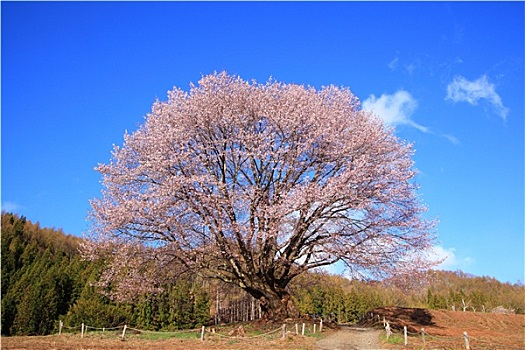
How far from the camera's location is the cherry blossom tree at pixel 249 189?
19781 millimetres

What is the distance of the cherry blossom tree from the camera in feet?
64.9

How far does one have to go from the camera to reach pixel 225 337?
19656mm

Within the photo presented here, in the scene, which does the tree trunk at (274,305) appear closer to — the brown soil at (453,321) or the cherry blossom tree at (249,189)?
the cherry blossom tree at (249,189)

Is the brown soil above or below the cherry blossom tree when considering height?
below

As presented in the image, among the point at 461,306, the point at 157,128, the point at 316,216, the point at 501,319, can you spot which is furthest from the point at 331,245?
the point at 461,306

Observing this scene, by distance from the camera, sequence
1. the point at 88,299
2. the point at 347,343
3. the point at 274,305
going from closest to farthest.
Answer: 1. the point at 347,343
2. the point at 274,305
3. the point at 88,299

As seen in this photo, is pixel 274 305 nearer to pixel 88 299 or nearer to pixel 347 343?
pixel 347 343

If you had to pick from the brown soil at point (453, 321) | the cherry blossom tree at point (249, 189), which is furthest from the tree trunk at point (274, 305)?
the brown soil at point (453, 321)

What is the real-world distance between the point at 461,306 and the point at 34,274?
58.8 meters

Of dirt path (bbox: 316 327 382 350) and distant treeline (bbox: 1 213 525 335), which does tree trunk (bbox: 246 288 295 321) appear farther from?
dirt path (bbox: 316 327 382 350)

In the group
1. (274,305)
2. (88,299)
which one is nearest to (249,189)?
(274,305)

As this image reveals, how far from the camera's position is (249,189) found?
20547 mm

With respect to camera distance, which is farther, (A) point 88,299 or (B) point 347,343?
(A) point 88,299

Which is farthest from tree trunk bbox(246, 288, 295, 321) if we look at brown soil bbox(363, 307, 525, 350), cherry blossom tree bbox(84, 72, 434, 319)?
brown soil bbox(363, 307, 525, 350)
